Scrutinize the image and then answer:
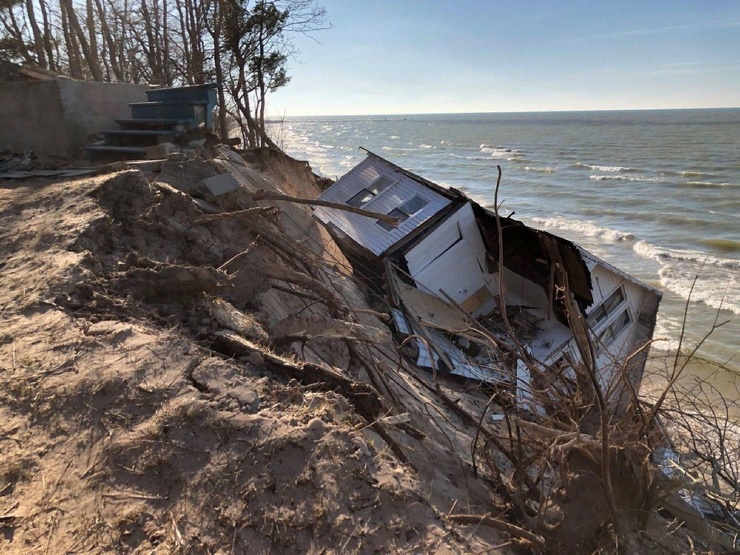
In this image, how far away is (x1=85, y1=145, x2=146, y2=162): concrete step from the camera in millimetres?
8367

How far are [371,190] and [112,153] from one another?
16.6 feet

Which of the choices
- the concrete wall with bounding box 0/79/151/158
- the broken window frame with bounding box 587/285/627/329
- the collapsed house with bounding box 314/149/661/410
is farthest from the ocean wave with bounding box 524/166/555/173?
the concrete wall with bounding box 0/79/151/158

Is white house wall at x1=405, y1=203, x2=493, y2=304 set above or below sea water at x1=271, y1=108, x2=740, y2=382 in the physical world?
above

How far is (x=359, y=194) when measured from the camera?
10930mm

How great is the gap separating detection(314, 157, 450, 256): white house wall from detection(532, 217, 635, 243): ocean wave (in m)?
14.3

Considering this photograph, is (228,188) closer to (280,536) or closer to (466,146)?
(280,536)

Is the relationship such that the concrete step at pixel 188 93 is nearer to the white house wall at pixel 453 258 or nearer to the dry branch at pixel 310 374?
the white house wall at pixel 453 258

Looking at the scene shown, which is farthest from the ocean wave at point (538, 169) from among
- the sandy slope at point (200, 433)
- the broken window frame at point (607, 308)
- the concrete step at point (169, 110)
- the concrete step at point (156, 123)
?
the sandy slope at point (200, 433)

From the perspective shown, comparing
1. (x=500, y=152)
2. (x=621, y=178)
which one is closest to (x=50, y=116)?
(x=621, y=178)

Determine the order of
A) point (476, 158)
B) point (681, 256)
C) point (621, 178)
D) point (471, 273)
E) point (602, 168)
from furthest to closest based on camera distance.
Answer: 1. point (476, 158)
2. point (602, 168)
3. point (621, 178)
4. point (681, 256)
5. point (471, 273)

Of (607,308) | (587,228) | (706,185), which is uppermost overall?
(607,308)

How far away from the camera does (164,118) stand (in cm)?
949

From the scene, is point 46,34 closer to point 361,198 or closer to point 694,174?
point 361,198

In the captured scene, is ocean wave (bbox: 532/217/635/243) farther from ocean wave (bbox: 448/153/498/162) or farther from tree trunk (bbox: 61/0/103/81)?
ocean wave (bbox: 448/153/498/162)
